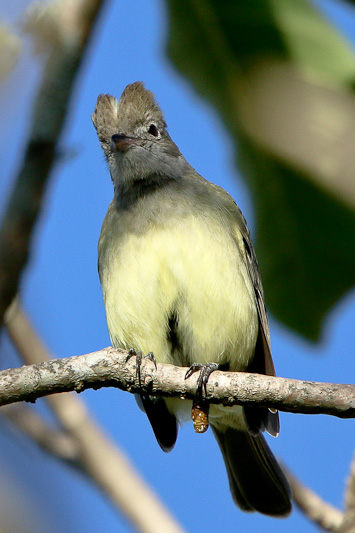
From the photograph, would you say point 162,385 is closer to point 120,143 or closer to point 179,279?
point 179,279

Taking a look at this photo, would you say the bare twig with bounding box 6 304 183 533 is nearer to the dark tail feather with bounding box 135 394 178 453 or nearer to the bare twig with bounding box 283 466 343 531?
the bare twig with bounding box 283 466 343 531

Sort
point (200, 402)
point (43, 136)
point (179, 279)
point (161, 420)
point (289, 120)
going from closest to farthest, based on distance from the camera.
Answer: point (43, 136) < point (289, 120) < point (200, 402) < point (179, 279) < point (161, 420)

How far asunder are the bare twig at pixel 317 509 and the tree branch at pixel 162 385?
879 millimetres

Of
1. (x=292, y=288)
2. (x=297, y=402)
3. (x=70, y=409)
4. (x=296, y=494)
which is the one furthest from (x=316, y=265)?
(x=70, y=409)

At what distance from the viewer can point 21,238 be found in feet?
6.81

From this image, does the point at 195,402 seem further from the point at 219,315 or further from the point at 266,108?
the point at 266,108

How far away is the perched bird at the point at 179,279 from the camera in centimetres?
436

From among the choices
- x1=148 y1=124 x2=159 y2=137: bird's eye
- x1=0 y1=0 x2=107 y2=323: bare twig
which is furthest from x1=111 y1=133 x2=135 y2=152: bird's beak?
x1=0 y1=0 x2=107 y2=323: bare twig

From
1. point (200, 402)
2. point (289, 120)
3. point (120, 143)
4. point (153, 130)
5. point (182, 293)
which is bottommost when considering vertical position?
point (200, 402)

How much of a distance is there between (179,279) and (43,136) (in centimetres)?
220

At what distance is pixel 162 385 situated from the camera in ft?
11.7

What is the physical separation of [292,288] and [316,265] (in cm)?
18

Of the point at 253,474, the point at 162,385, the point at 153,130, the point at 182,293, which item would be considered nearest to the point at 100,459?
the point at 162,385

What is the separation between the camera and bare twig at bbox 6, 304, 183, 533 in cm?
356
